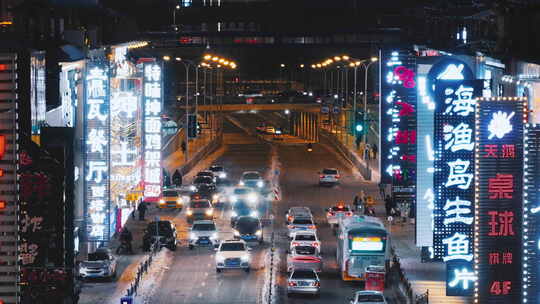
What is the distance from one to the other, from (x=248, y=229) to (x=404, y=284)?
1576 centimetres

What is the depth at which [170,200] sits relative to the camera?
256 ft

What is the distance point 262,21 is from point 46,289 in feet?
289

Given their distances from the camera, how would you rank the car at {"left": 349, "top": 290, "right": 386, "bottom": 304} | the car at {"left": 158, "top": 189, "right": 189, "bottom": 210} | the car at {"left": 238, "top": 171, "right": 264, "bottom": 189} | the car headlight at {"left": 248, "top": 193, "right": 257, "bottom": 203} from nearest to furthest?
Result: the car at {"left": 349, "top": 290, "right": 386, "bottom": 304} < the car at {"left": 158, "top": 189, "right": 189, "bottom": 210} < the car headlight at {"left": 248, "top": 193, "right": 257, "bottom": 203} < the car at {"left": 238, "top": 171, "right": 264, "bottom": 189}

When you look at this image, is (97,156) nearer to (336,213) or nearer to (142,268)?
(142,268)

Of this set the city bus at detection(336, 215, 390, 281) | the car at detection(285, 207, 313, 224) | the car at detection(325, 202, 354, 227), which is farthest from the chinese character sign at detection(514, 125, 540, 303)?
the car at detection(325, 202, 354, 227)

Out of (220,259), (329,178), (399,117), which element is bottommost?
(220,259)

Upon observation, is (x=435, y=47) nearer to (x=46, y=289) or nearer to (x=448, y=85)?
(x=448, y=85)

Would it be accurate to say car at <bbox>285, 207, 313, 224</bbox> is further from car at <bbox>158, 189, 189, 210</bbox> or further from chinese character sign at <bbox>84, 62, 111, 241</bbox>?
chinese character sign at <bbox>84, 62, 111, 241</bbox>

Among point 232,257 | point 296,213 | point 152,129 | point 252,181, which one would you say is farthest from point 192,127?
point 232,257

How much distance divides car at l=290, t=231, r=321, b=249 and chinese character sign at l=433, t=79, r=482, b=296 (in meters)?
19.4

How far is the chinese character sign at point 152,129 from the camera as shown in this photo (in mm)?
69812

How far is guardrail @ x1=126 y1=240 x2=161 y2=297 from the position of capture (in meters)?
50.1

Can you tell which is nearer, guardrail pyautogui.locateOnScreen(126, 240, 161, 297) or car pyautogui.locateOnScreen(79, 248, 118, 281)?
guardrail pyautogui.locateOnScreen(126, 240, 161, 297)

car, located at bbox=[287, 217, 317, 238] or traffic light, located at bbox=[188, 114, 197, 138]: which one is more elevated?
traffic light, located at bbox=[188, 114, 197, 138]
